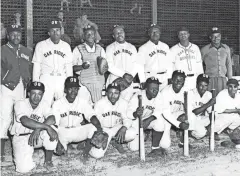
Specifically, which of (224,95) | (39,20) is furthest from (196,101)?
(39,20)

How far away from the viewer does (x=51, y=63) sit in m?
6.26

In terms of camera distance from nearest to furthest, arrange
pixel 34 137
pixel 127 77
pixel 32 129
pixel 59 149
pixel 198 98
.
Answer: pixel 34 137 < pixel 32 129 < pixel 59 149 < pixel 127 77 < pixel 198 98

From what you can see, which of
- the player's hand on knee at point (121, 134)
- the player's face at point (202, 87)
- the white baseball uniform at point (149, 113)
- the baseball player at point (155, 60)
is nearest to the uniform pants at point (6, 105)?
the player's hand on knee at point (121, 134)

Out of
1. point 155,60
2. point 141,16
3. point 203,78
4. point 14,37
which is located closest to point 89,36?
point 14,37

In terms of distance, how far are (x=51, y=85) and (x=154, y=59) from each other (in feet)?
5.55

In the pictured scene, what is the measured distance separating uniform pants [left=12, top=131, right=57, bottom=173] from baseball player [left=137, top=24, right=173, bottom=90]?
200 centimetres

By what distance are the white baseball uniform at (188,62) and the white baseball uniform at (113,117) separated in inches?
51.4

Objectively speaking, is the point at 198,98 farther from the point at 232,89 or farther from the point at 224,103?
the point at 232,89

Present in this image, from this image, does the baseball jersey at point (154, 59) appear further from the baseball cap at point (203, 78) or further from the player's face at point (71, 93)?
the player's face at point (71, 93)

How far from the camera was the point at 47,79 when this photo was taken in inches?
246

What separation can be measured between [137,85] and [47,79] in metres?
1.90

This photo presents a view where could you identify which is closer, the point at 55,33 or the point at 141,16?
the point at 55,33

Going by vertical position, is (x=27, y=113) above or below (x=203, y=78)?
below

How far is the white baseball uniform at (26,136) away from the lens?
5.49 meters
